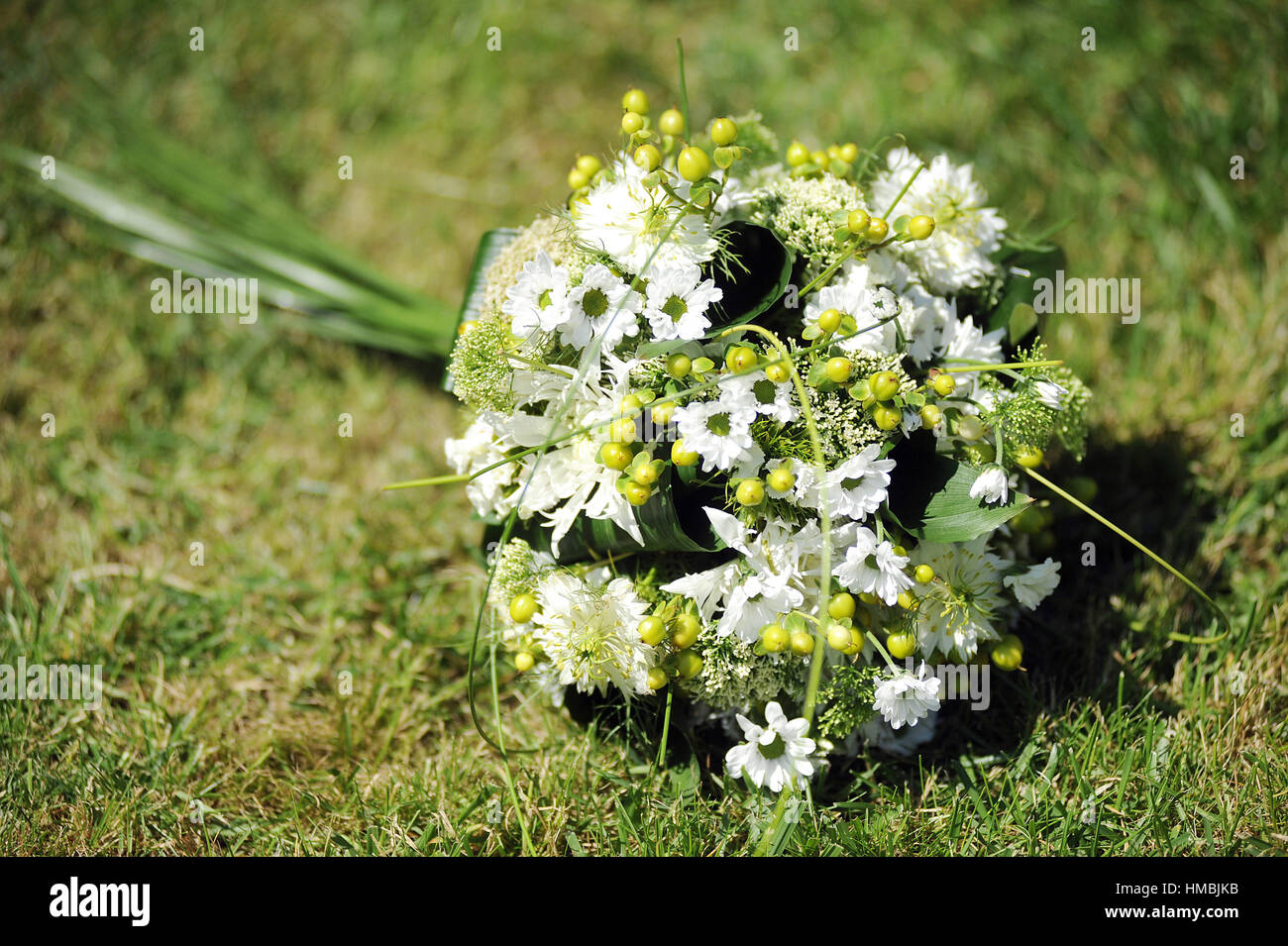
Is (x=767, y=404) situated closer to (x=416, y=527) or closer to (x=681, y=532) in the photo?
(x=681, y=532)

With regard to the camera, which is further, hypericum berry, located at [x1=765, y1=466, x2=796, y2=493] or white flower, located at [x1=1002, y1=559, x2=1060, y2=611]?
white flower, located at [x1=1002, y1=559, x2=1060, y2=611]

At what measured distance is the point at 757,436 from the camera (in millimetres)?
1228

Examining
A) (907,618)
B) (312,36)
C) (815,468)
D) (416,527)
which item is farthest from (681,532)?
(312,36)

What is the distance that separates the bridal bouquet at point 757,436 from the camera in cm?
121

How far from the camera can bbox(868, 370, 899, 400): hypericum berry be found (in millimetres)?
1192

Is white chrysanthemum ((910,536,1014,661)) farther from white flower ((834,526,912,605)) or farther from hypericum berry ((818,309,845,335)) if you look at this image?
hypericum berry ((818,309,845,335))

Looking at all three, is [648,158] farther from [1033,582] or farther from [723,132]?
[1033,582]

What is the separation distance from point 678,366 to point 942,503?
0.44m

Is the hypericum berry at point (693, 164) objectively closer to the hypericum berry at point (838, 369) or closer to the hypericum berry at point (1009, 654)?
the hypericum berry at point (838, 369)

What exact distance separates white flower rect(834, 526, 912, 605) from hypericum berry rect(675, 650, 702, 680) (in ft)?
0.79

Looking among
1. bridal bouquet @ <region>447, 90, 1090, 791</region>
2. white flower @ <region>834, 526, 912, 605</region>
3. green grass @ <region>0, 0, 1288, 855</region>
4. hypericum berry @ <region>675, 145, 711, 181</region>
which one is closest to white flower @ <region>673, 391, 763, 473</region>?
bridal bouquet @ <region>447, 90, 1090, 791</region>

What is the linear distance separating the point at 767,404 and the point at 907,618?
0.39 metres

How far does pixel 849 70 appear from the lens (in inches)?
105

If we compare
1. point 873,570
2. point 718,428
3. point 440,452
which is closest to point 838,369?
point 718,428
